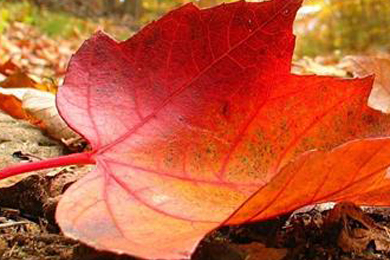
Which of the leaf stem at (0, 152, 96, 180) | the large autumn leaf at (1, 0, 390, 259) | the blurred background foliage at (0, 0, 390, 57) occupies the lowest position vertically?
the blurred background foliage at (0, 0, 390, 57)

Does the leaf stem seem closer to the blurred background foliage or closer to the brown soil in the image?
the brown soil

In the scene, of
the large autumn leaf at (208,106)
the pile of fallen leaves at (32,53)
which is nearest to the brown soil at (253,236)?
the large autumn leaf at (208,106)

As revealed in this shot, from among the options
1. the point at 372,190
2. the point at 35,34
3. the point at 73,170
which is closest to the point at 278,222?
the point at 372,190

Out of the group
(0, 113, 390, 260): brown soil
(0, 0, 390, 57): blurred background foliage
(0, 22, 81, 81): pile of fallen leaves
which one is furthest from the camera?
(0, 0, 390, 57): blurred background foliage

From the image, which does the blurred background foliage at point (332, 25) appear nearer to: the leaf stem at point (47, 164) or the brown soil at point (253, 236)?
the brown soil at point (253, 236)

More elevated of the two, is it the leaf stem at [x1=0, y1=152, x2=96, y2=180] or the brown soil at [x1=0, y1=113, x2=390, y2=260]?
the leaf stem at [x1=0, y1=152, x2=96, y2=180]

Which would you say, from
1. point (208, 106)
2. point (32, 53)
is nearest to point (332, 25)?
point (32, 53)

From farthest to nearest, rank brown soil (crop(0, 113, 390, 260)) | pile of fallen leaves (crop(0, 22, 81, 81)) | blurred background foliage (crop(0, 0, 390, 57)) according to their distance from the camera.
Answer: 1. blurred background foliage (crop(0, 0, 390, 57))
2. pile of fallen leaves (crop(0, 22, 81, 81))
3. brown soil (crop(0, 113, 390, 260))

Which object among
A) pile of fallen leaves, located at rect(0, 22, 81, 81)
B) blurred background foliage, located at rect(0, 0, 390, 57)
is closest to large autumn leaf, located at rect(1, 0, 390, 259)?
pile of fallen leaves, located at rect(0, 22, 81, 81)
